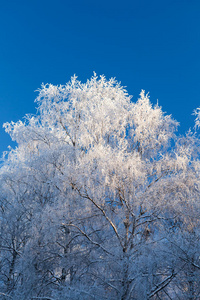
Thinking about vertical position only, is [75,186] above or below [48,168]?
below

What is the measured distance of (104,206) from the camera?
8.51 metres

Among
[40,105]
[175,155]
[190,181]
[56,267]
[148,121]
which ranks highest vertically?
[40,105]

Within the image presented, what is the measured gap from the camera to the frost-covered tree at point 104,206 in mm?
7152

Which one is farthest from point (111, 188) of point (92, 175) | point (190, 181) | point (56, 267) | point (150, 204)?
point (56, 267)

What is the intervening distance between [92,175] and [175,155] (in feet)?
11.2

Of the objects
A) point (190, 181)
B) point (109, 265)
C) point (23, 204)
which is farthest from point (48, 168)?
point (190, 181)

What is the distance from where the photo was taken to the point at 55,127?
41.5ft

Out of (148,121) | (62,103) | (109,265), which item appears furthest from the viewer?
(62,103)

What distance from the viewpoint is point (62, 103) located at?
12094mm

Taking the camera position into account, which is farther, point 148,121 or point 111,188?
point 148,121

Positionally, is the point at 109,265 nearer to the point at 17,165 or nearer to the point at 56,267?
the point at 56,267

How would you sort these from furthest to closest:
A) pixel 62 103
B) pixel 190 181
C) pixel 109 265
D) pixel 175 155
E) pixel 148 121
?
pixel 62 103
pixel 148 121
pixel 175 155
pixel 190 181
pixel 109 265

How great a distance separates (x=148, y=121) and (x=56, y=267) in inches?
235

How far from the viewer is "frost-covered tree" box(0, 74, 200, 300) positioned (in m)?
7.15
